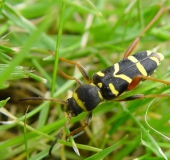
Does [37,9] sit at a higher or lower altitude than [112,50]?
higher

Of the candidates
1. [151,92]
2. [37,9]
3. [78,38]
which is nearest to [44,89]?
[78,38]

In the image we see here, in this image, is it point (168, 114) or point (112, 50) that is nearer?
point (168, 114)

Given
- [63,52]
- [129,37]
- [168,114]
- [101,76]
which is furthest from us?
[129,37]

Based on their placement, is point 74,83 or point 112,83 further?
point 74,83

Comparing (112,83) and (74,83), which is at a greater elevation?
(74,83)

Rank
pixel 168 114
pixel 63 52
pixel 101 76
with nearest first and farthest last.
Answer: pixel 168 114
pixel 101 76
pixel 63 52

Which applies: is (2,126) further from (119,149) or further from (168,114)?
(168,114)

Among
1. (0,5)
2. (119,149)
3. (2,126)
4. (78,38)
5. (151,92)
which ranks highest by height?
(0,5)
